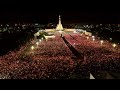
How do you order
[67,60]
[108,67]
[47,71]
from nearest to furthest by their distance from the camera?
[47,71], [108,67], [67,60]

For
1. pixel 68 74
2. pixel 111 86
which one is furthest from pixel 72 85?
pixel 68 74

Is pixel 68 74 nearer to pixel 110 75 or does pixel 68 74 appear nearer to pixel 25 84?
pixel 110 75

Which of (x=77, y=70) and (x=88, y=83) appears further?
(x=77, y=70)

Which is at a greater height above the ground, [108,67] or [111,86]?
[111,86]

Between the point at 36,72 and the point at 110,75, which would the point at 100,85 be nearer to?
the point at 110,75

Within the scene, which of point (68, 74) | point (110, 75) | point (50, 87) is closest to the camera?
point (50, 87)

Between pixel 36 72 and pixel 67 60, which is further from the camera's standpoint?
pixel 67 60

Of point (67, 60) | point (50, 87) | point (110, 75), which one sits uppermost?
point (50, 87)

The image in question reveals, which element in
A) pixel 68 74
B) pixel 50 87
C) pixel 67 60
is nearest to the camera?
pixel 50 87

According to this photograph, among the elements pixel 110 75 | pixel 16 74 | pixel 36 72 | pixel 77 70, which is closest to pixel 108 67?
pixel 77 70
